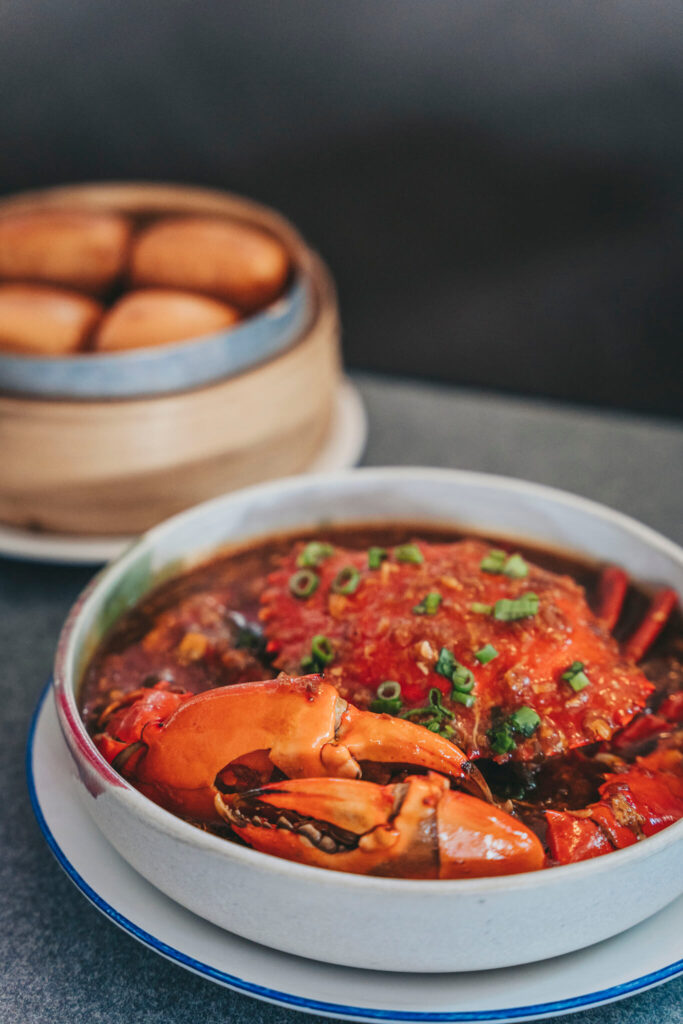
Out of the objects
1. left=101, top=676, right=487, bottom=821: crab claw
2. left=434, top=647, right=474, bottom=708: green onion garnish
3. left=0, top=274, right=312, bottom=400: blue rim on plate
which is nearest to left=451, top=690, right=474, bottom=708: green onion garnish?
left=434, top=647, right=474, bottom=708: green onion garnish

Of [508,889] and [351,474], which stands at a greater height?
[508,889]

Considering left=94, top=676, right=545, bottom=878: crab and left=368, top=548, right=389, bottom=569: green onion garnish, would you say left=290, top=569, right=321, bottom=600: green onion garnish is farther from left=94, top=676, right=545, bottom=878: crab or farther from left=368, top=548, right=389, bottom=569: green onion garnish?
left=94, top=676, right=545, bottom=878: crab

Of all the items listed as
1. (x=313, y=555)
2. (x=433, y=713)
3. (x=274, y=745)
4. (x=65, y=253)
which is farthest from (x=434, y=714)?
(x=65, y=253)

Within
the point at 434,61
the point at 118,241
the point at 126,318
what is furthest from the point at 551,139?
the point at 126,318

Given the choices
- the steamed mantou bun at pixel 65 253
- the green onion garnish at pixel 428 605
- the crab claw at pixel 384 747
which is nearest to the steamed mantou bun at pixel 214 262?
the steamed mantou bun at pixel 65 253

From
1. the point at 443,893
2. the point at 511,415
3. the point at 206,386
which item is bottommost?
the point at 511,415

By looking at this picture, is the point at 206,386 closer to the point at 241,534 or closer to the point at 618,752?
the point at 241,534
